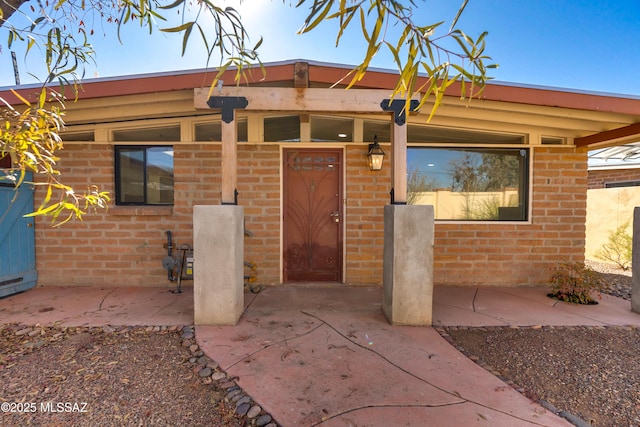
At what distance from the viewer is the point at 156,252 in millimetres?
4328

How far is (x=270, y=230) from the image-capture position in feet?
14.3

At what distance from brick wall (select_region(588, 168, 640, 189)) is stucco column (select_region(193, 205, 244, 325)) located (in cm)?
1124

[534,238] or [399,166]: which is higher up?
[399,166]

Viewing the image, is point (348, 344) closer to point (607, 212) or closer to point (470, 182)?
point (470, 182)

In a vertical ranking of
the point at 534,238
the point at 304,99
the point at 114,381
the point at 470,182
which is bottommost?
the point at 114,381

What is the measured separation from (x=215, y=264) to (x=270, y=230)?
1.45 meters

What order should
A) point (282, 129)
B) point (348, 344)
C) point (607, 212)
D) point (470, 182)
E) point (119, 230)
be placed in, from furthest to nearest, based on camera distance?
point (607, 212) < point (470, 182) < point (282, 129) < point (119, 230) < point (348, 344)

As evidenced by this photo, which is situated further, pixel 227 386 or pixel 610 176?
pixel 610 176

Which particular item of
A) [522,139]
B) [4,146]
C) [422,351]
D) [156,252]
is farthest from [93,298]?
[522,139]

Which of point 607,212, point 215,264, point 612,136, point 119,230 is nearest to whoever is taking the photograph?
point 215,264

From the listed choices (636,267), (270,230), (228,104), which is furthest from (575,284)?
(228,104)

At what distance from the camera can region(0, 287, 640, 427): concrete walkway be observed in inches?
73.1

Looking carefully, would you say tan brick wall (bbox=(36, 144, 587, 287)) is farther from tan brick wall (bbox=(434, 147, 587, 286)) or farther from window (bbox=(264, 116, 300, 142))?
window (bbox=(264, 116, 300, 142))

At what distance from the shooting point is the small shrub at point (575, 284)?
3.81 meters
